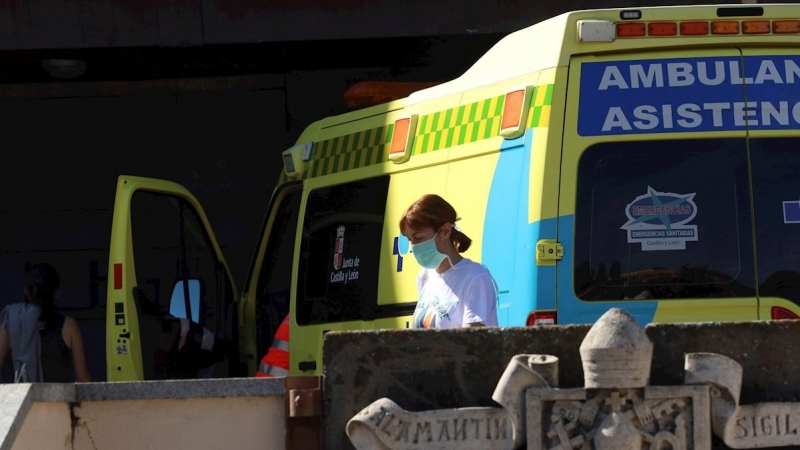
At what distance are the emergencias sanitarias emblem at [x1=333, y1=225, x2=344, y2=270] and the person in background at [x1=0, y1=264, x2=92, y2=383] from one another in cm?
165

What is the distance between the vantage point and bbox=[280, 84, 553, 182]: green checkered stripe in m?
6.71

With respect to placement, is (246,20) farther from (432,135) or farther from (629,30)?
(629,30)

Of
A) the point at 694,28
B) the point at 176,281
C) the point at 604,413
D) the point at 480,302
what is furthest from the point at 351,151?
the point at 604,413

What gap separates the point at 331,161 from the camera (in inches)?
341

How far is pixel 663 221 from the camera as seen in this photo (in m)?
6.47

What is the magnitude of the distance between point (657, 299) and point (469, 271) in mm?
820

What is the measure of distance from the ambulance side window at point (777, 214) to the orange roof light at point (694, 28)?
1.65 feet

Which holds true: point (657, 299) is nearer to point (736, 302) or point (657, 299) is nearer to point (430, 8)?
point (736, 302)

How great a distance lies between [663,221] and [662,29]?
82 centimetres

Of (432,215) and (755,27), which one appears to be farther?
(755,27)

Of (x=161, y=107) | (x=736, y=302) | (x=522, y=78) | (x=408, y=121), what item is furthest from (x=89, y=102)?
(x=736, y=302)

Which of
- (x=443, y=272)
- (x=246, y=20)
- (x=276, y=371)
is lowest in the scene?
(x=276, y=371)

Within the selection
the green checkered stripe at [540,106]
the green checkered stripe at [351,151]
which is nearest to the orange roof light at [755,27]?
the green checkered stripe at [540,106]

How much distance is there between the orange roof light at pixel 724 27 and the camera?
6.65 m
